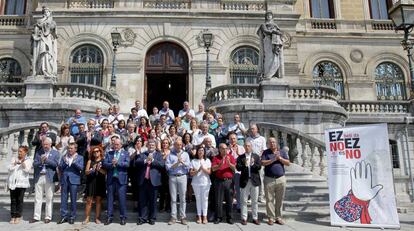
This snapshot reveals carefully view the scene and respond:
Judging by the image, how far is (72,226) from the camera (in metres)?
7.01

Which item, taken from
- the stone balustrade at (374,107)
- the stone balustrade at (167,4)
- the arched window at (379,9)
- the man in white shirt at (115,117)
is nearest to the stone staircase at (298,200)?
the man in white shirt at (115,117)

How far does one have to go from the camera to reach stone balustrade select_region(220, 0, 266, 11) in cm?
2195

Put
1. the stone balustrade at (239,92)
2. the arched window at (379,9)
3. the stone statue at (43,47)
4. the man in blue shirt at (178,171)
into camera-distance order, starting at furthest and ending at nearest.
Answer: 1. the arched window at (379,9)
2. the stone balustrade at (239,92)
3. the stone statue at (43,47)
4. the man in blue shirt at (178,171)

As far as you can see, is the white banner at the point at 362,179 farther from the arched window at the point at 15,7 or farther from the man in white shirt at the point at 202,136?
the arched window at the point at 15,7

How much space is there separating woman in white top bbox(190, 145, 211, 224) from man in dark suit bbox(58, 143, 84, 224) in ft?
8.01

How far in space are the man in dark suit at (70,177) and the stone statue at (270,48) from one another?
343 inches

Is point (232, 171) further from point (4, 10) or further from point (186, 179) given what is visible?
point (4, 10)

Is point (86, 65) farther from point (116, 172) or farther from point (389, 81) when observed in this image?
point (389, 81)

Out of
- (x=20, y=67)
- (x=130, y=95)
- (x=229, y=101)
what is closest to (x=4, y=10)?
(x=20, y=67)

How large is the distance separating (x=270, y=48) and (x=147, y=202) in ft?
28.9

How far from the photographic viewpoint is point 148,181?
752cm

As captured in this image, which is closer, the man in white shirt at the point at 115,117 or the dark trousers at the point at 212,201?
the dark trousers at the point at 212,201

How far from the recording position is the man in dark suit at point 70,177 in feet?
24.2

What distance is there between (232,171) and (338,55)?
19431 millimetres
